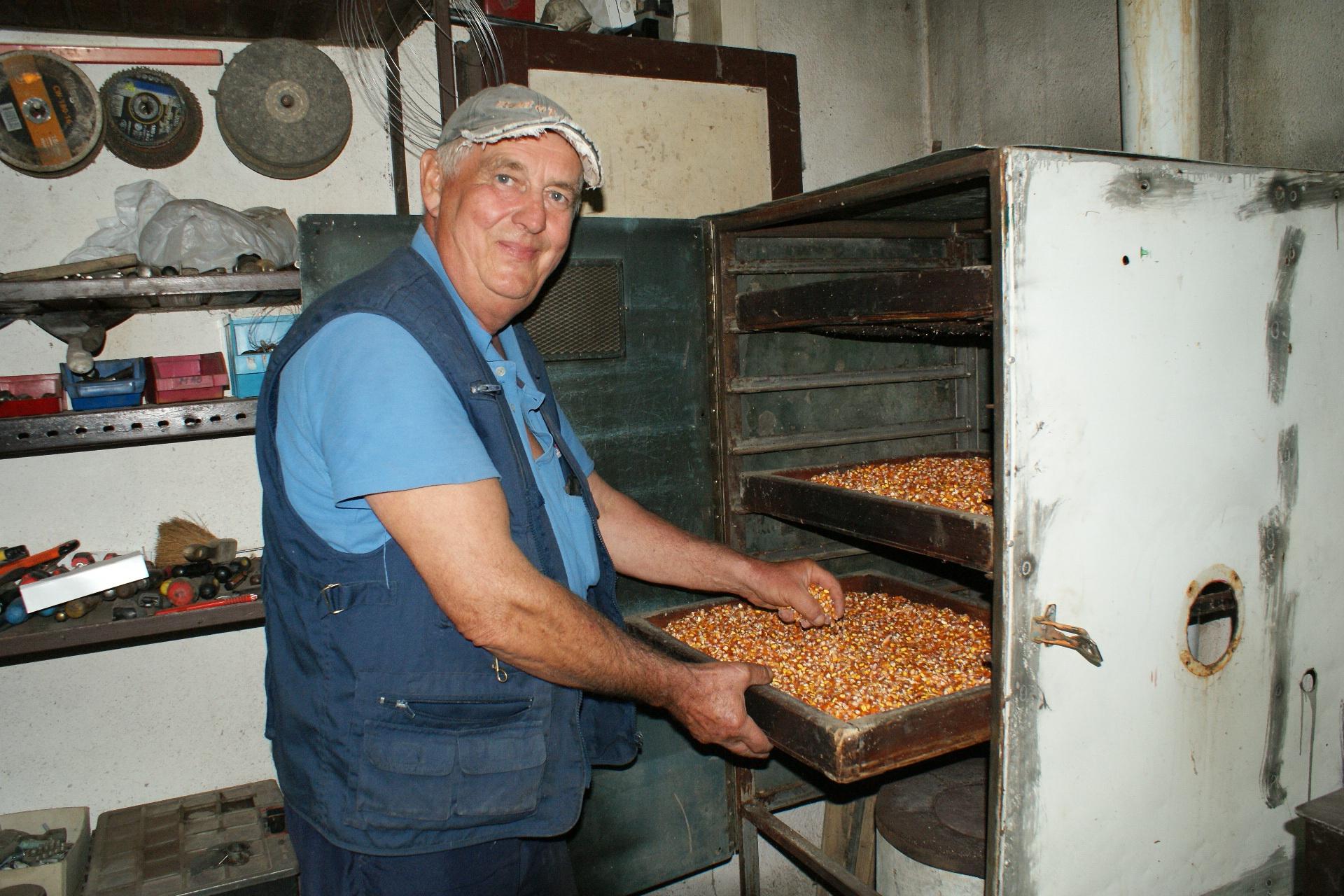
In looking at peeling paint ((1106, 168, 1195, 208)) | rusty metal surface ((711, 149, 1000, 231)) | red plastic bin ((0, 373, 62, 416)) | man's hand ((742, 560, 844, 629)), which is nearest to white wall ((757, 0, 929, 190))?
rusty metal surface ((711, 149, 1000, 231))

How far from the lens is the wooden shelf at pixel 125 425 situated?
6.46 ft

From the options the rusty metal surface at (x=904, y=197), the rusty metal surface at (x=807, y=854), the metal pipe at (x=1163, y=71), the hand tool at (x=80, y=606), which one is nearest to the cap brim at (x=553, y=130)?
the rusty metal surface at (x=904, y=197)

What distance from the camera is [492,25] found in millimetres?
2531

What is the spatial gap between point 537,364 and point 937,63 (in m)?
2.35

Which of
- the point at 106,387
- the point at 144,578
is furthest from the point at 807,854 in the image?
the point at 106,387

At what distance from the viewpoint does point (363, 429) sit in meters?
1.38

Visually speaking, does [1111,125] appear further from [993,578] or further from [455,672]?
[455,672]

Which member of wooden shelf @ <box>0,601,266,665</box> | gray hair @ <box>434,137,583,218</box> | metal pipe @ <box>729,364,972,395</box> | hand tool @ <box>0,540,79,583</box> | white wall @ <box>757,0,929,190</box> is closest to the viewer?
gray hair @ <box>434,137,583,218</box>

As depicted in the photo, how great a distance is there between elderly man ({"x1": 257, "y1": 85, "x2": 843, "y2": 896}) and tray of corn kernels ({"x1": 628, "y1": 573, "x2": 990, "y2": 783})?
0.17m

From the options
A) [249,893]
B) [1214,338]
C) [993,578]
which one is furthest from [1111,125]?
[249,893]

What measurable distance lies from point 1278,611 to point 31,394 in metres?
2.99

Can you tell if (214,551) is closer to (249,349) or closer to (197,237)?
(249,349)

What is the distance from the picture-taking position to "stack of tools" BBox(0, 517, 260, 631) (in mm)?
2064

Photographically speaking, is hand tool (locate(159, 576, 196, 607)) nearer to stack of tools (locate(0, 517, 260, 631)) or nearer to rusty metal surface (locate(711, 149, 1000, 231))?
stack of tools (locate(0, 517, 260, 631))
